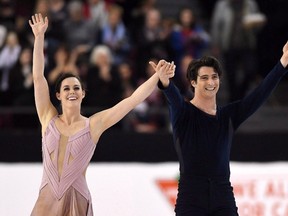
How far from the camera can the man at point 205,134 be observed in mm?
6355

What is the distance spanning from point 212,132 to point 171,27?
478 cm

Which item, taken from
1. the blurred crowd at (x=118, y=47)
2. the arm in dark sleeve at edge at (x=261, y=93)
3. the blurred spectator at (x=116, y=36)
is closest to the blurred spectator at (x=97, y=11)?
the blurred crowd at (x=118, y=47)

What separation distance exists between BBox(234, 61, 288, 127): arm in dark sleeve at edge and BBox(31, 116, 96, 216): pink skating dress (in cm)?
118

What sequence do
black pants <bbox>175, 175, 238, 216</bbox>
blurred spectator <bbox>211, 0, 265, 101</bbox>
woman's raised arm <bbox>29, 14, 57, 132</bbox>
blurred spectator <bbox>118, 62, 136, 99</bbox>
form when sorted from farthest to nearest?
blurred spectator <bbox>211, 0, 265, 101</bbox> < blurred spectator <bbox>118, 62, 136, 99</bbox> < woman's raised arm <bbox>29, 14, 57, 132</bbox> < black pants <bbox>175, 175, 238, 216</bbox>

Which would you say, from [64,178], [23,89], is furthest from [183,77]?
[64,178]

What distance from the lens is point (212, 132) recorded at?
6.50 metres

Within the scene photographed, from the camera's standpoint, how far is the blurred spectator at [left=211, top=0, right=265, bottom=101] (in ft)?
35.5

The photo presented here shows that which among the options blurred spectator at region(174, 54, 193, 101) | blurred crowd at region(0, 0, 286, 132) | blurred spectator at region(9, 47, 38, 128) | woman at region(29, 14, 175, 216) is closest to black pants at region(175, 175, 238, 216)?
woman at region(29, 14, 175, 216)

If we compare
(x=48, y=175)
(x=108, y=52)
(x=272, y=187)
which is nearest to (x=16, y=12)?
(x=108, y=52)

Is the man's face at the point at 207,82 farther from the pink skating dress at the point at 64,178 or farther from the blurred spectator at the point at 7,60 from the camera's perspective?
the blurred spectator at the point at 7,60

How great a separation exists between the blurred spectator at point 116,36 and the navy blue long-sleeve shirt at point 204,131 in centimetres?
434

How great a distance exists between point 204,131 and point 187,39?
15.1 ft

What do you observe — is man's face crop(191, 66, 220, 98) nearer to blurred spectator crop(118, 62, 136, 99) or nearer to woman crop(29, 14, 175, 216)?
woman crop(29, 14, 175, 216)

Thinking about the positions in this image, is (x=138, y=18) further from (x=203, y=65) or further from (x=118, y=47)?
(x=203, y=65)
